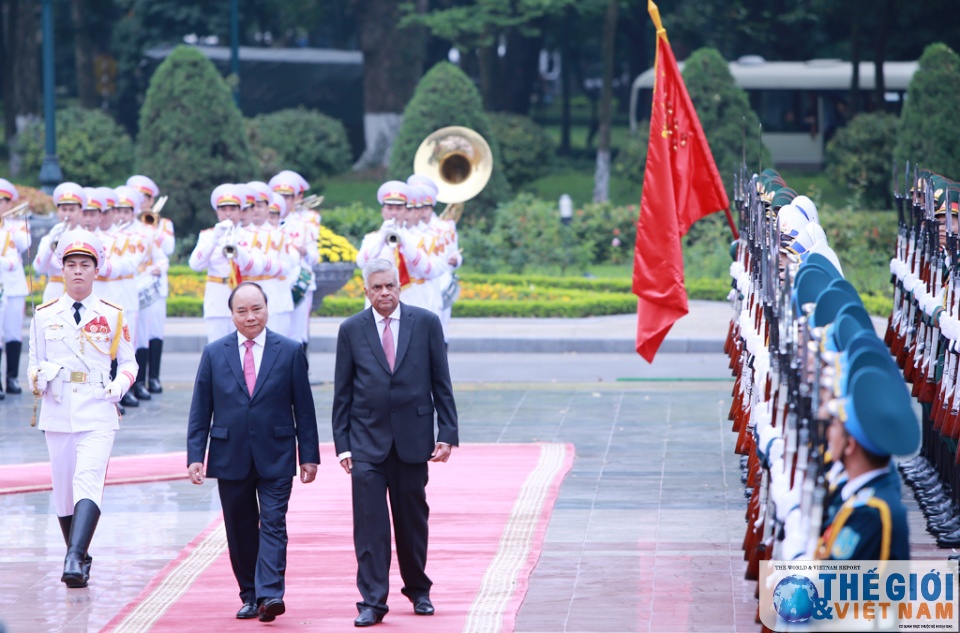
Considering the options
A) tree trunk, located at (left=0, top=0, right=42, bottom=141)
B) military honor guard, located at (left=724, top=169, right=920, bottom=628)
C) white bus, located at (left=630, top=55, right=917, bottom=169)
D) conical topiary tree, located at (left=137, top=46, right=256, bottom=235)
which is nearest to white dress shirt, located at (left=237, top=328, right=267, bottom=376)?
military honor guard, located at (left=724, top=169, right=920, bottom=628)

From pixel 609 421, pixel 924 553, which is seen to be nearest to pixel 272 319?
pixel 609 421

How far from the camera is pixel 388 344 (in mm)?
7602

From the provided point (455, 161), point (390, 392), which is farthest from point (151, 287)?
point (390, 392)

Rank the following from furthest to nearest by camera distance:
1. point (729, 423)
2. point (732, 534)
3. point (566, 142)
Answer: point (566, 142), point (729, 423), point (732, 534)

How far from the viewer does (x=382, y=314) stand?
7598 mm

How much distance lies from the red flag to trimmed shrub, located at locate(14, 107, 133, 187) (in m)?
23.4

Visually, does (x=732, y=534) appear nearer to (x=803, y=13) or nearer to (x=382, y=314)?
(x=382, y=314)

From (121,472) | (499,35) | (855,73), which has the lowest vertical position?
(121,472)

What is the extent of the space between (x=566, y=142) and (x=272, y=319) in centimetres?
3554

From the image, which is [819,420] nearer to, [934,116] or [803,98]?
[934,116]

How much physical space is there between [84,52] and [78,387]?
3793 centimetres

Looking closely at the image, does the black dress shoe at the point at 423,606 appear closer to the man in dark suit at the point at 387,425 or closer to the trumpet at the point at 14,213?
the man in dark suit at the point at 387,425
